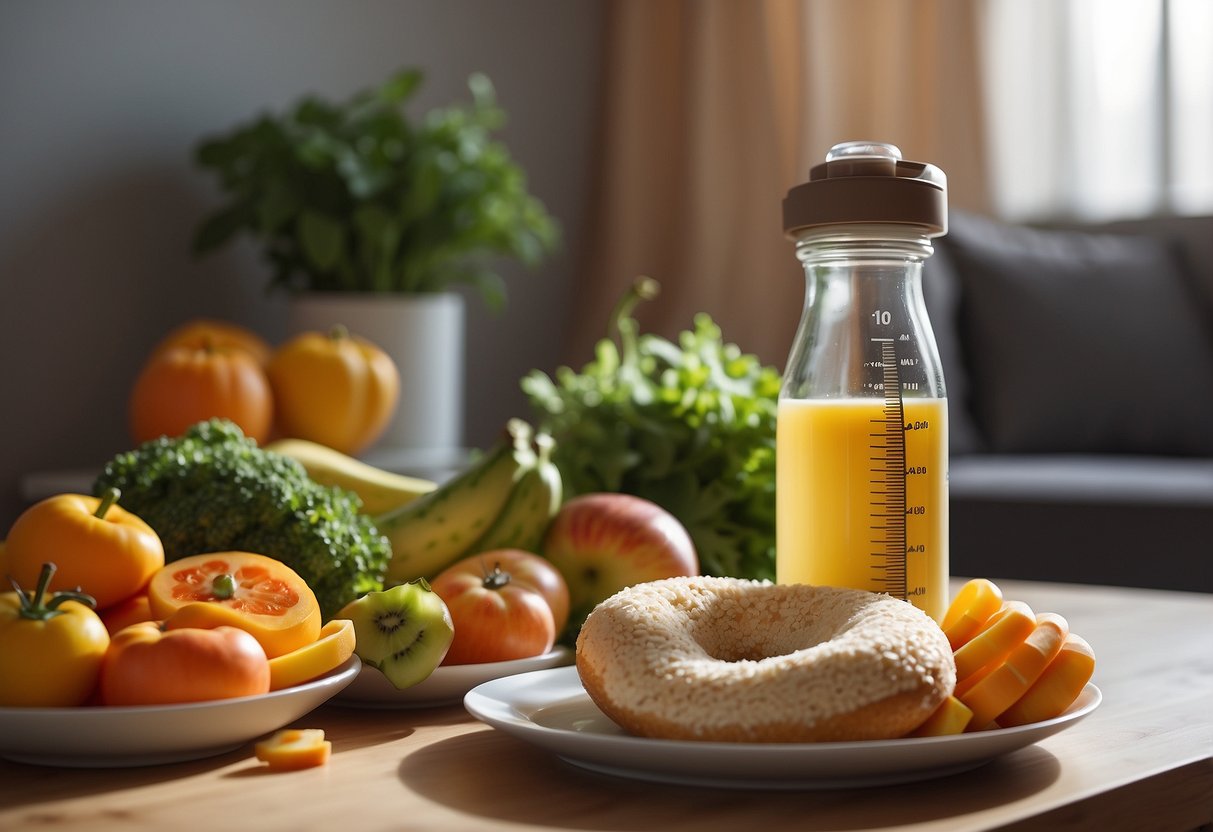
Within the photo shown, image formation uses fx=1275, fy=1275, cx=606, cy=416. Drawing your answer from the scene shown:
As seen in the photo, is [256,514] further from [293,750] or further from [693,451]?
[693,451]

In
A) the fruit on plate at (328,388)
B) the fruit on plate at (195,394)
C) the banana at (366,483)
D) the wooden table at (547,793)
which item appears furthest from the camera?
the fruit on plate at (328,388)

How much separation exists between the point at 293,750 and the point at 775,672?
240 mm

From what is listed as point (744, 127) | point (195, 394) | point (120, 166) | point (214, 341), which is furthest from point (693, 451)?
point (744, 127)

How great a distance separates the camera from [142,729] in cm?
59

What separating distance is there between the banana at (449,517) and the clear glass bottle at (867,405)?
301mm

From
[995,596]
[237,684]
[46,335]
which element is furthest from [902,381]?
[46,335]

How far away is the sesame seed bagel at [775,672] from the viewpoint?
558 millimetres

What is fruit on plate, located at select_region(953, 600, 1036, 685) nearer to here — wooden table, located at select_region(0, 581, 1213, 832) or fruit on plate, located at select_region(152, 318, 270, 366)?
wooden table, located at select_region(0, 581, 1213, 832)

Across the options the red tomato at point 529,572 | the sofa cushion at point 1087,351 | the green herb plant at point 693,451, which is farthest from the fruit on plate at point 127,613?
the sofa cushion at point 1087,351

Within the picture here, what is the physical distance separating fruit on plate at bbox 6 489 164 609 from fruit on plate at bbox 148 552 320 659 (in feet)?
0.06

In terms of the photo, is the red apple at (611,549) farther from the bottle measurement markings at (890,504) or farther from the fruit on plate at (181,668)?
the fruit on plate at (181,668)

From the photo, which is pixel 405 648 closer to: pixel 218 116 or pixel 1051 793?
pixel 1051 793

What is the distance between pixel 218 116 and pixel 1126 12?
2118 mm

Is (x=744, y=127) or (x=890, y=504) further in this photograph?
(x=744, y=127)
